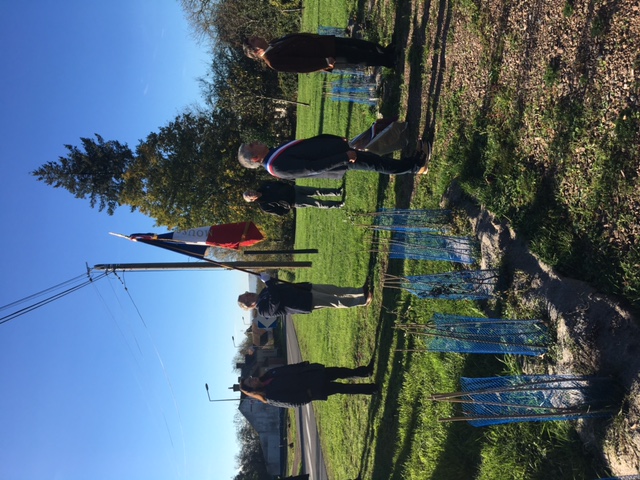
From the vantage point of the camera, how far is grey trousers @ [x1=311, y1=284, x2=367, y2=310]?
32.8ft

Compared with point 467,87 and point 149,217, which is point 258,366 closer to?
point 149,217

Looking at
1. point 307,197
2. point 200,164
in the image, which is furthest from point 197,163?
point 307,197

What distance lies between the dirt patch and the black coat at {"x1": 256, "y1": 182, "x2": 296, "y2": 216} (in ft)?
18.7

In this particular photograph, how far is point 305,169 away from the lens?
734 cm

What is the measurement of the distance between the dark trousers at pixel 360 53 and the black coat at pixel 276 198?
2727 mm

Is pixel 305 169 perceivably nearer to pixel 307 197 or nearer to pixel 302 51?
pixel 302 51

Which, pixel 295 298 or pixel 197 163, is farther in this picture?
pixel 197 163

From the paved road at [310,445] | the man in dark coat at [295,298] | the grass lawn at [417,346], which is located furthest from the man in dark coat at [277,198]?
the paved road at [310,445]

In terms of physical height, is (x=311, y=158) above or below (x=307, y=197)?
above

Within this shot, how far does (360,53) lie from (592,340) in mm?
6389

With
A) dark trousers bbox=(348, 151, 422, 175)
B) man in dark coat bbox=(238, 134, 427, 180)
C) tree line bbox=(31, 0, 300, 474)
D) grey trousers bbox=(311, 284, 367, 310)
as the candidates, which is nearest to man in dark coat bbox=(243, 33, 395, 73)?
man in dark coat bbox=(238, 134, 427, 180)

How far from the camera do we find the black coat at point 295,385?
8664mm

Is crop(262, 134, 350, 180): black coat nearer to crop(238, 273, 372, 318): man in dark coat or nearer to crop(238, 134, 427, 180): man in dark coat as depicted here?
crop(238, 134, 427, 180): man in dark coat

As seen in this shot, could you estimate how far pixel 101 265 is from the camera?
9.70 metres
